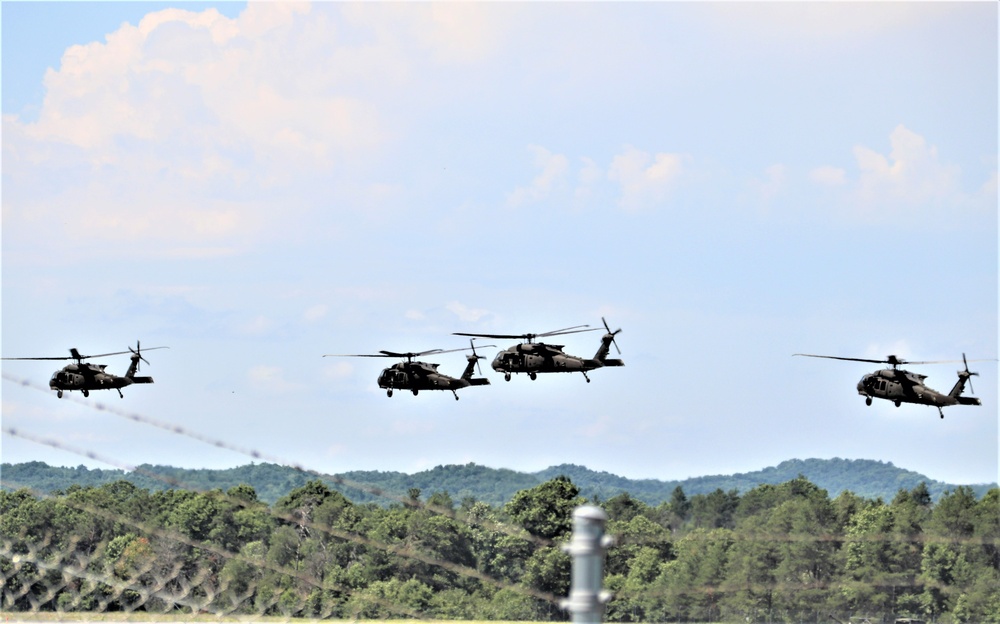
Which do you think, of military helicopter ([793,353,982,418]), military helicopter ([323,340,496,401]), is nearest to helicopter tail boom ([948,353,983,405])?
military helicopter ([793,353,982,418])

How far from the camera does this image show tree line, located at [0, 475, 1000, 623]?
11456 centimetres

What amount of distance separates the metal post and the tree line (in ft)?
319

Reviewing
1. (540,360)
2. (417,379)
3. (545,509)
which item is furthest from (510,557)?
(540,360)

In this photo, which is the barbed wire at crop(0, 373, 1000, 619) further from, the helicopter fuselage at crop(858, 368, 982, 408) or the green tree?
the helicopter fuselage at crop(858, 368, 982, 408)

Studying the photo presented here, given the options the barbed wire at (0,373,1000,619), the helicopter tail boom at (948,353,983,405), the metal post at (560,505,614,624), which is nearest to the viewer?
the metal post at (560,505,614,624)

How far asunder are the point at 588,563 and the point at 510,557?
121 m

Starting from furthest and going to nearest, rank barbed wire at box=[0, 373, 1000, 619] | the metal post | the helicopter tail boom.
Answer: barbed wire at box=[0, 373, 1000, 619] < the helicopter tail boom < the metal post

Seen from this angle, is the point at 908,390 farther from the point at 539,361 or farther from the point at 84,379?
the point at 84,379

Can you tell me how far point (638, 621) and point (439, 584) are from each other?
65.0ft

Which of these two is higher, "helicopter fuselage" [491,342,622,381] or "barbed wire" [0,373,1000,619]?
"helicopter fuselage" [491,342,622,381]

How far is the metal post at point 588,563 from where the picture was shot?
11.8m

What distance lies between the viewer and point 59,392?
283ft

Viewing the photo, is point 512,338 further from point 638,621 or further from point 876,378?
point 638,621

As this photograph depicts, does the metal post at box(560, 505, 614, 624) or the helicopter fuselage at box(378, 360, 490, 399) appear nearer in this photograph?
the metal post at box(560, 505, 614, 624)
